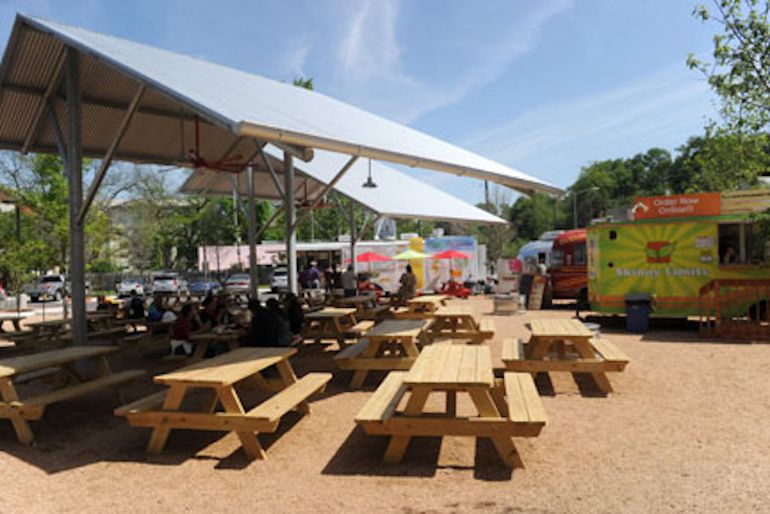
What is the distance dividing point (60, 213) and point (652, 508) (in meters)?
16.4

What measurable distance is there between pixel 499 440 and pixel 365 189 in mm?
11940

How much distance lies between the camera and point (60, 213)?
16.0 meters

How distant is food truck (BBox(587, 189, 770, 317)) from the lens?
11328 millimetres

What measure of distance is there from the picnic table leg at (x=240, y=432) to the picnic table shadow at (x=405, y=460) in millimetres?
606

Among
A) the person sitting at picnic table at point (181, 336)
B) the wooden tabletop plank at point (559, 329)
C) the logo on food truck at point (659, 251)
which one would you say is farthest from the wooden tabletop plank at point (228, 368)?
the logo on food truck at point (659, 251)

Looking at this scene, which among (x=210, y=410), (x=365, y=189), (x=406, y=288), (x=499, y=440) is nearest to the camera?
(x=499, y=440)

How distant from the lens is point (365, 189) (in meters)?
15.9

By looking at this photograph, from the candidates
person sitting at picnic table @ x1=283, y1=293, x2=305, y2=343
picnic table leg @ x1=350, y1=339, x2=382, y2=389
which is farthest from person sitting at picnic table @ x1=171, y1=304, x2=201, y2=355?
picnic table leg @ x1=350, y1=339, x2=382, y2=389

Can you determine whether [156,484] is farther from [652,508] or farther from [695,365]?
[695,365]

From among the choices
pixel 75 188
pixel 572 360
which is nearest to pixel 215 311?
pixel 75 188

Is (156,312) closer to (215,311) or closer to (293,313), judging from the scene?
(215,311)

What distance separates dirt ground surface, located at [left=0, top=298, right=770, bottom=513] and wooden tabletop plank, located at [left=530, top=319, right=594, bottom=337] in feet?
2.32

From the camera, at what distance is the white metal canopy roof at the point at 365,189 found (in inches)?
583

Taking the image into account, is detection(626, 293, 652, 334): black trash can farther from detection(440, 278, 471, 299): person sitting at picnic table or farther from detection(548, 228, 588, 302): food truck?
detection(440, 278, 471, 299): person sitting at picnic table
